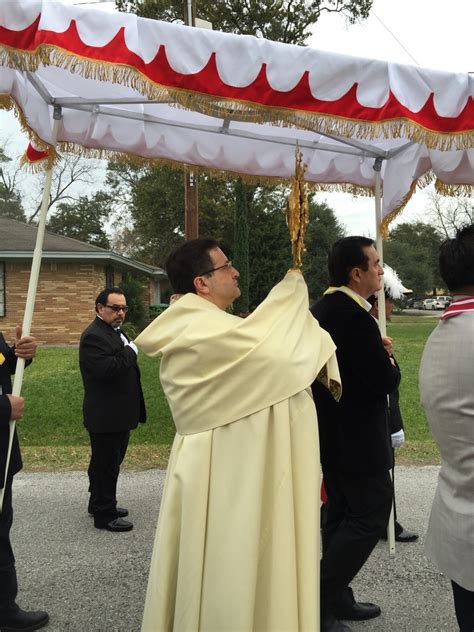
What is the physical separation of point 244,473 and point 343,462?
33.1 inches

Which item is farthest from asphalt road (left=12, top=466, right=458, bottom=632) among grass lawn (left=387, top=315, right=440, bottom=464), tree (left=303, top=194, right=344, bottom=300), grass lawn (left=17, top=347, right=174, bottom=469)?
tree (left=303, top=194, right=344, bottom=300)

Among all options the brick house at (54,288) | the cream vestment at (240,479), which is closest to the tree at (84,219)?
the brick house at (54,288)

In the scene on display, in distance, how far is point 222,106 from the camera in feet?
8.29

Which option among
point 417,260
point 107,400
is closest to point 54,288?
point 107,400

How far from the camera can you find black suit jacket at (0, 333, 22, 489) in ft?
8.42

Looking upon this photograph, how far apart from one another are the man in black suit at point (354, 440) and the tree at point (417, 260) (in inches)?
1848

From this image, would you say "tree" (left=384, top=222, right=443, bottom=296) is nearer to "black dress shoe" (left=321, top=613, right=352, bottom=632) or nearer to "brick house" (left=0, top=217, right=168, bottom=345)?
"brick house" (left=0, top=217, right=168, bottom=345)

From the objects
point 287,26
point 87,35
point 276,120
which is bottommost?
point 276,120

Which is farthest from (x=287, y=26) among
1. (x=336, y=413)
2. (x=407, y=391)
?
(x=336, y=413)

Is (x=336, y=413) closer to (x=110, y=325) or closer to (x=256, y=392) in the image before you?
(x=256, y=392)

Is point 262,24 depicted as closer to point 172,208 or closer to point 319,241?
point 172,208

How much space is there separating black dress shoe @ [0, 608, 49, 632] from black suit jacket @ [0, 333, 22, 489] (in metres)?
0.67

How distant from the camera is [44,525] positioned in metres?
4.19

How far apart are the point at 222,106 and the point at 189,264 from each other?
2.72 feet
